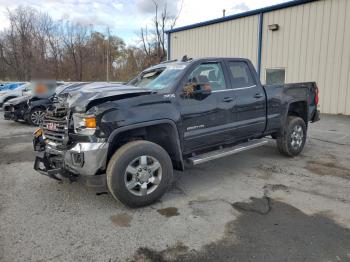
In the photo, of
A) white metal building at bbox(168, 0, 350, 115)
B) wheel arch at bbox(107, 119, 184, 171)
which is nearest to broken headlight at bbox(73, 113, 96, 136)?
wheel arch at bbox(107, 119, 184, 171)

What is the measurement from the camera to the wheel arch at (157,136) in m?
3.94

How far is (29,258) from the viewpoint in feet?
9.50

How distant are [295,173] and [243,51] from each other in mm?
12135

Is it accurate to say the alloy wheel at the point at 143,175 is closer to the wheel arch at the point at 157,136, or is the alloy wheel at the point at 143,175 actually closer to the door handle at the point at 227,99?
the wheel arch at the point at 157,136

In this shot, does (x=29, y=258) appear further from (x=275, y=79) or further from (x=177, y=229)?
(x=275, y=79)

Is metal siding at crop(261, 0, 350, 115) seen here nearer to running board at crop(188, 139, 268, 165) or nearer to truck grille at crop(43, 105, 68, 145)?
running board at crop(188, 139, 268, 165)

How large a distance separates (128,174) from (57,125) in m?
1.17

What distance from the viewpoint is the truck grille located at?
3988 mm

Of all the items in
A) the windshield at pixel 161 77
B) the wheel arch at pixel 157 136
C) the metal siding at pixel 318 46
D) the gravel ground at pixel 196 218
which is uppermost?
the metal siding at pixel 318 46

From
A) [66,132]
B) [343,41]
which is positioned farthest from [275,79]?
[66,132]

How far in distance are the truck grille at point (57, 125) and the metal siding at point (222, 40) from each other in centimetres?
1338

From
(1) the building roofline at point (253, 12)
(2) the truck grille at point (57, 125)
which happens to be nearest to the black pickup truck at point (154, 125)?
(2) the truck grille at point (57, 125)

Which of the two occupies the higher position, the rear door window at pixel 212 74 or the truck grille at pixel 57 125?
the rear door window at pixel 212 74

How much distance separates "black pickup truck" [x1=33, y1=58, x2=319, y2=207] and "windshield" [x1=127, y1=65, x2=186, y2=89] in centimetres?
2
